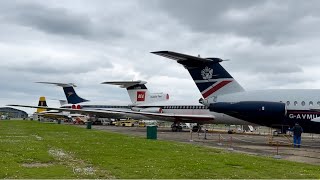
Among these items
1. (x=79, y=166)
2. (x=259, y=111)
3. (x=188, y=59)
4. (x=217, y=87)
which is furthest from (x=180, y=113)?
(x=79, y=166)

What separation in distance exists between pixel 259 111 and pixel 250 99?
1313mm

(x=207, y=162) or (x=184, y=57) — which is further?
(x=184, y=57)

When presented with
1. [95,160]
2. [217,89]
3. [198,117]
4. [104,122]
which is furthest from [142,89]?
[95,160]

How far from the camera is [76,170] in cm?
1063

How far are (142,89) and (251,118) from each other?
1280 inches

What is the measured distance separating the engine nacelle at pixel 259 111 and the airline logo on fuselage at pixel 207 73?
2.70 meters

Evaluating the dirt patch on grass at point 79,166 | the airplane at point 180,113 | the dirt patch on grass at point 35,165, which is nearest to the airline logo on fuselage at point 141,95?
the airplane at point 180,113

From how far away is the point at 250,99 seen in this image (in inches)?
1034

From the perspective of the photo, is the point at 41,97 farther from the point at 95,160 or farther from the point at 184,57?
the point at 95,160

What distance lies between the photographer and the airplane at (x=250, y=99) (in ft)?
82.5

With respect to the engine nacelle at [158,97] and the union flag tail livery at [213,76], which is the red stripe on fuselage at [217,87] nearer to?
the union flag tail livery at [213,76]

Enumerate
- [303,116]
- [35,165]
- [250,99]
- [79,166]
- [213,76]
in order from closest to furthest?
[79,166]
[35,165]
[303,116]
[250,99]
[213,76]

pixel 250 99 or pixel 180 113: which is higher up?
pixel 250 99

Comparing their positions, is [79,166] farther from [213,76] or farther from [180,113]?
[180,113]
